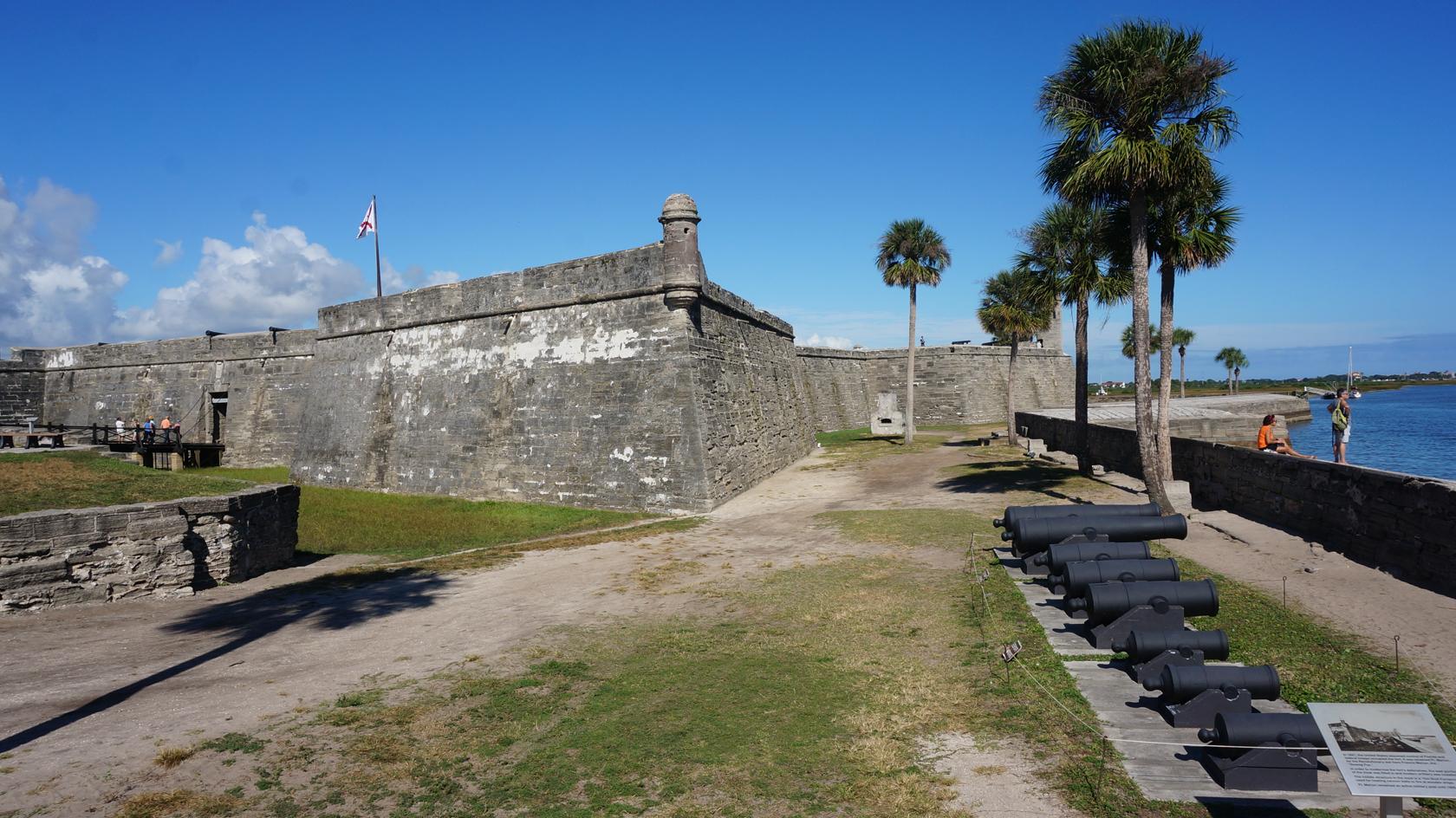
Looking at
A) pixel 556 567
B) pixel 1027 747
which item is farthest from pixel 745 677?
pixel 556 567

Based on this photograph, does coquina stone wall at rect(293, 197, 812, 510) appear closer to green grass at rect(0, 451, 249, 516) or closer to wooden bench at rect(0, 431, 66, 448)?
green grass at rect(0, 451, 249, 516)

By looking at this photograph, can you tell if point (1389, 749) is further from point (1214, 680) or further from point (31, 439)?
point (31, 439)

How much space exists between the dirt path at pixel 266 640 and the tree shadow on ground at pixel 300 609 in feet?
0.08

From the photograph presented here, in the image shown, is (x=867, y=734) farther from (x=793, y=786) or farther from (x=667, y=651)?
(x=667, y=651)

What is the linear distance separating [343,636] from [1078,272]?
18.8m

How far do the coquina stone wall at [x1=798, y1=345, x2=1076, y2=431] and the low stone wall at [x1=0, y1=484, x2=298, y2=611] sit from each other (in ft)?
104

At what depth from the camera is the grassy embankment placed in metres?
13.0

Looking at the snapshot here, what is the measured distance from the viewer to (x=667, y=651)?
7.50 metres

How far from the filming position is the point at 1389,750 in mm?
3352

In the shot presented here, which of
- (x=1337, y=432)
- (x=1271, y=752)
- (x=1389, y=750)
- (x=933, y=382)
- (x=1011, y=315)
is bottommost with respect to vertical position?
(x=1271, y=752)

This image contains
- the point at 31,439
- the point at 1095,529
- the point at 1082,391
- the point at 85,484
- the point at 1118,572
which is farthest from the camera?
the point at 31,439

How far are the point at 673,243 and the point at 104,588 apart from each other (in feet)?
37.0

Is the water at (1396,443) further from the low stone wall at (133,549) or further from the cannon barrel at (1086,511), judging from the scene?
the low stone wall at (133,549)

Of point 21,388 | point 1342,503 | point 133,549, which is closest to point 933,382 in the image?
point 1342,503
